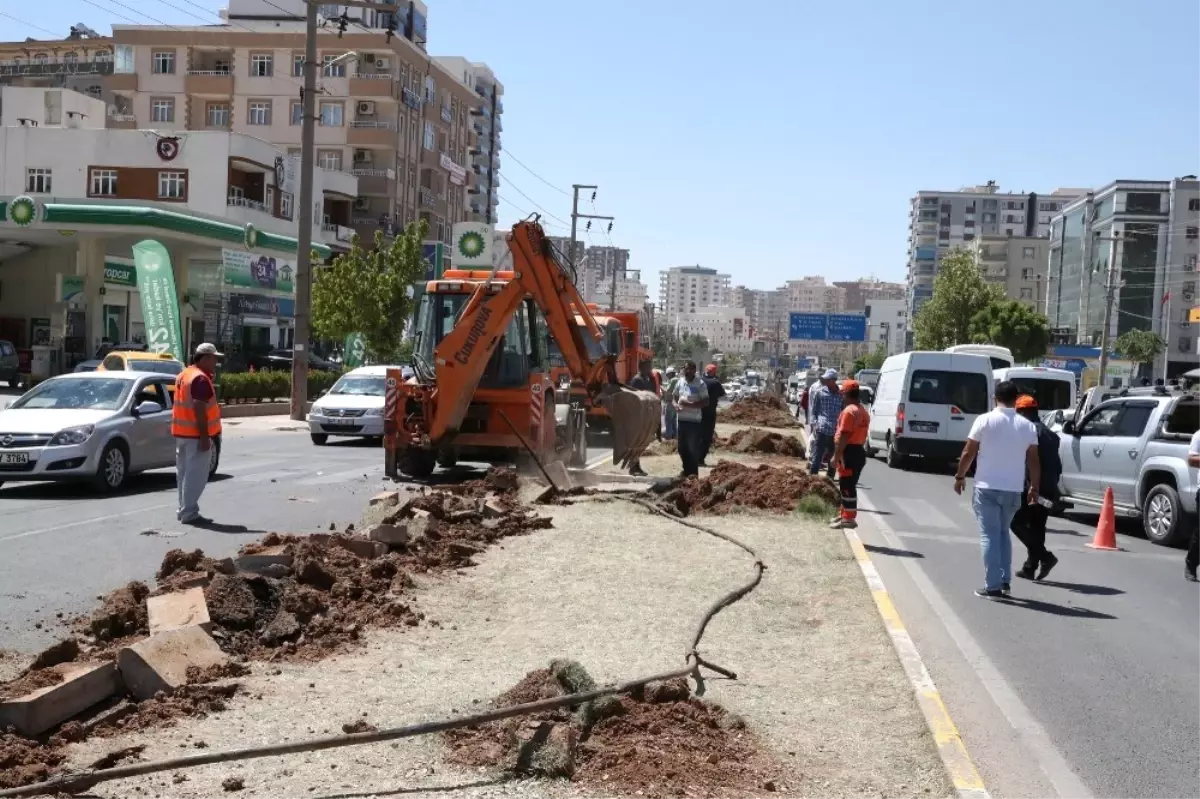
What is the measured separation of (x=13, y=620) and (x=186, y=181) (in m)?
49.4

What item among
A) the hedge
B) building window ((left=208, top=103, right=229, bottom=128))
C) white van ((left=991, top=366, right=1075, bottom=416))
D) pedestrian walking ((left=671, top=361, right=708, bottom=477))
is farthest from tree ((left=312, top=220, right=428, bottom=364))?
building window ((left=208, top=103, right=229, bottom=128))

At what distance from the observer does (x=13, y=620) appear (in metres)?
7.84

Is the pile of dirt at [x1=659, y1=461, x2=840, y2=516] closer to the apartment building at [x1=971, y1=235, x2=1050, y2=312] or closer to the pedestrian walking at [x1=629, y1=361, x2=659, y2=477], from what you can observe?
the pedestrian walking at [x1=629, y1=361, x2=659, y2=477]

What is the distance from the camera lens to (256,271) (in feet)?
146

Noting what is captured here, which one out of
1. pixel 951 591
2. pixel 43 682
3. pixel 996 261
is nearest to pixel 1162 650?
pixel 951 591

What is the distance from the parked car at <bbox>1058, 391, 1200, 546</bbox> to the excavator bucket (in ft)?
20.2

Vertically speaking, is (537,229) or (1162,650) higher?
(537,229)

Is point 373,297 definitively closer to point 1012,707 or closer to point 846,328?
point 1012,707

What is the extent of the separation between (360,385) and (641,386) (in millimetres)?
5832

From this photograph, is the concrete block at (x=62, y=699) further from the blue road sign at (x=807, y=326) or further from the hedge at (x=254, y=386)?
the blue road sign at (x=807, y=326)

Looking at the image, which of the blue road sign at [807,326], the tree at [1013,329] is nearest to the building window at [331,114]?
the blue road sign at [807,326]

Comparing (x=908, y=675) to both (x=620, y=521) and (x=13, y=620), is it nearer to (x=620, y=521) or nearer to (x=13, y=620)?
(x=13, y=620)

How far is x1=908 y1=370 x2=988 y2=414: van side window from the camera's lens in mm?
26297

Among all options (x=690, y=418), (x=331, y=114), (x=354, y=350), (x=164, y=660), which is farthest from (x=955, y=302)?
(x=164, y=660)
